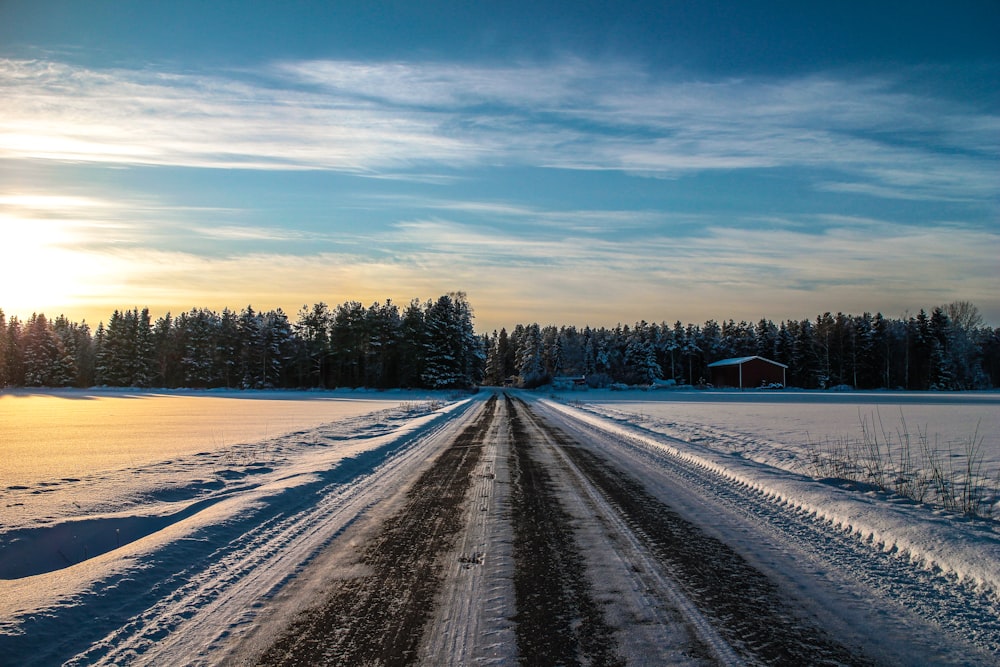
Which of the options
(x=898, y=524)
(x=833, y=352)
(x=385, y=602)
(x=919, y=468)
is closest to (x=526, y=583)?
(x=385, y=602)

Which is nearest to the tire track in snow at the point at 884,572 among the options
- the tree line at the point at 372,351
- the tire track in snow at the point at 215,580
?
the tire track in snow at the point at 215,580

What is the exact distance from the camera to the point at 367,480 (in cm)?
1055

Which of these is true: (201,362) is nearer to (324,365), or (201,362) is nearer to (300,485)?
(324,365)

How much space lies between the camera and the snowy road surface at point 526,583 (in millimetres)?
3902

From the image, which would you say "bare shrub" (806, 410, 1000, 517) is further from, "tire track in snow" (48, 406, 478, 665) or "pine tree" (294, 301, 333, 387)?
"pine tree" (294, 301, 333, 387)

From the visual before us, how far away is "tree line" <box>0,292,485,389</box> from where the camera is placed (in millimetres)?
81438

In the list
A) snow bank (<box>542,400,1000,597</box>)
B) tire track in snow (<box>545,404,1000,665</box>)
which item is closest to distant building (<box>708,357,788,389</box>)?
snow bank (<box>542,400,1000,597</box>)

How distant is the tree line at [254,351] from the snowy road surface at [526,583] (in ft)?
227

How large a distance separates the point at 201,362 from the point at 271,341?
37.6 ft

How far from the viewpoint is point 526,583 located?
508cm

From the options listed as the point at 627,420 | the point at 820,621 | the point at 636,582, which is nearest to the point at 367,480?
the point at 636,582

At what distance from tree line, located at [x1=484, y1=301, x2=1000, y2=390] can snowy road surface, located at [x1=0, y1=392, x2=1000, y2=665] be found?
268 feet

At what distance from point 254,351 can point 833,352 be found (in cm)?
8423

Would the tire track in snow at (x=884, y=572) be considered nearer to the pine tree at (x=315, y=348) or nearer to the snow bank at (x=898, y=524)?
the snow bank at (x=898, y=524)
